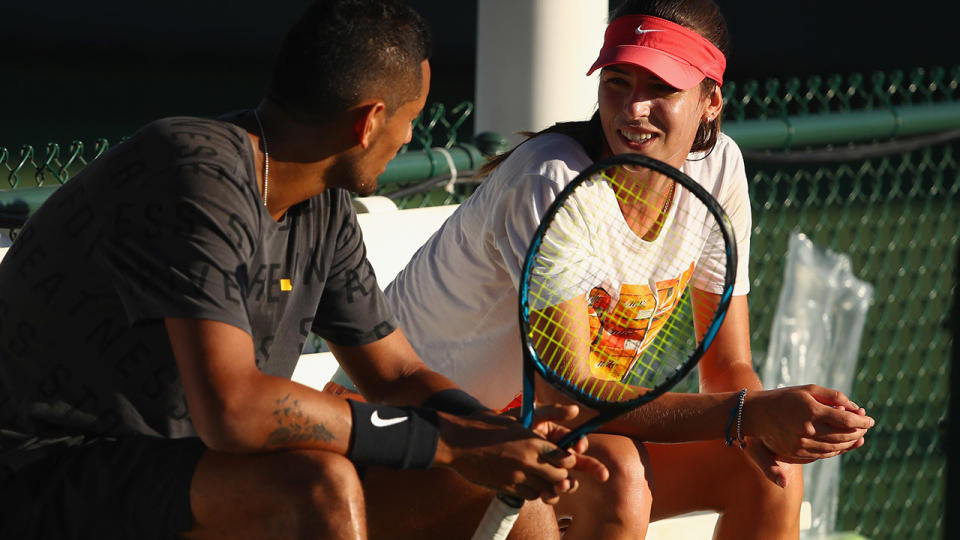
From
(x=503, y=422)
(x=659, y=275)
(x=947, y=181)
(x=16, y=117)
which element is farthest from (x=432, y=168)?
(x=16, y=117)

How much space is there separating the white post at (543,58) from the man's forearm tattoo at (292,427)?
2075mm

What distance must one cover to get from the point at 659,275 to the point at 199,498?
112cm

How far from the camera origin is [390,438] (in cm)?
240

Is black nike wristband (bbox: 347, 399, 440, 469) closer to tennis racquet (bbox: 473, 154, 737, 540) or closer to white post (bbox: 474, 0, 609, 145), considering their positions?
tennis racquet (bbox: 473, 154, 737, 540)

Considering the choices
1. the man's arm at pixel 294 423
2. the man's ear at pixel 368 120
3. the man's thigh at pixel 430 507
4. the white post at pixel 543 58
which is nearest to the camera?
the man's arm at pixel 294 423

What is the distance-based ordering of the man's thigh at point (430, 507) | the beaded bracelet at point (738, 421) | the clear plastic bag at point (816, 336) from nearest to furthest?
the man's thigh at point (430, 507) → the beaded bracelet at point (738, 421) → the clear plastic bag at point (816, 336)

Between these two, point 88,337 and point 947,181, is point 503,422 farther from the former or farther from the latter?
point 947,181

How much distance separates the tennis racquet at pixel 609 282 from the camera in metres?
2.52

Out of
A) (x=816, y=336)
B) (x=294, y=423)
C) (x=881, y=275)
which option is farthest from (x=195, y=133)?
(x=881, y=275)

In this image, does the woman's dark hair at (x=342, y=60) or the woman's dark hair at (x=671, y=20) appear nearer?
the woman's dark hair at (x=342, y=60)

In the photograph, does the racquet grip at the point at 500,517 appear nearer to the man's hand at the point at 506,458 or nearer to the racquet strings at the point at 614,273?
the man's hand at the point at 506,458

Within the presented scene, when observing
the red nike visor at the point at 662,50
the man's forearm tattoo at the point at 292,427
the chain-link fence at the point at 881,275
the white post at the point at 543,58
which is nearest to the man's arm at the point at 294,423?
the man's forearm tattoo at the point at 292,427

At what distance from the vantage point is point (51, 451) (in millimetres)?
2438

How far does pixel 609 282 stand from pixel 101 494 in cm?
109
